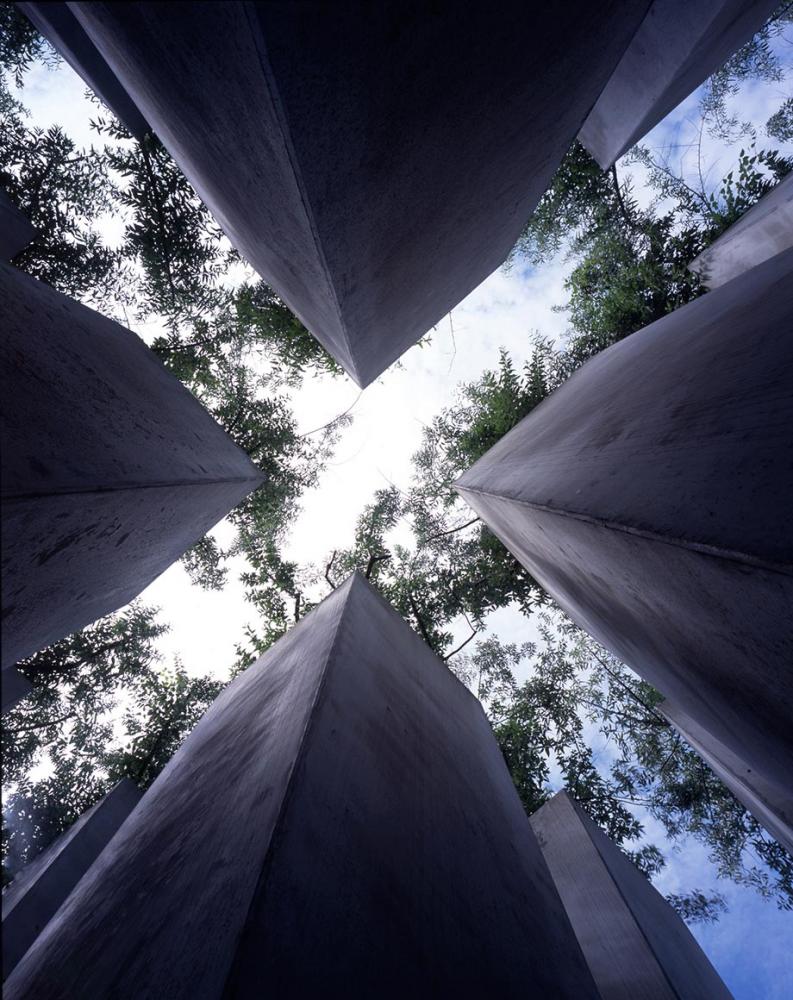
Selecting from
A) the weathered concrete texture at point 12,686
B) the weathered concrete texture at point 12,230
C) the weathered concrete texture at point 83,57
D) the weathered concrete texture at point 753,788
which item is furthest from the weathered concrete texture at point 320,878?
the weathered concrete texture at point 83,57

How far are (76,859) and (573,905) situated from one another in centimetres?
735

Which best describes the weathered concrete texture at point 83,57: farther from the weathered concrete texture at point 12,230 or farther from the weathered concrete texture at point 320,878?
the weathered concrete texture at point 320,878

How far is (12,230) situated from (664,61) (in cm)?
922

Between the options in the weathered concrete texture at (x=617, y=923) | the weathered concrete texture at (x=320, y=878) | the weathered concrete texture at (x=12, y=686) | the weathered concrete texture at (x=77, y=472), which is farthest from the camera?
the weathered concrete texture at (x=617, y=923)

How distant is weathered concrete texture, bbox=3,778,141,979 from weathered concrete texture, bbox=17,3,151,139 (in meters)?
10.3

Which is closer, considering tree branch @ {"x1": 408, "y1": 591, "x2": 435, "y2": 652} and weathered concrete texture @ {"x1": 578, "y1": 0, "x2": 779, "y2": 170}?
weathered concrete texture @ {"x1": 578, "y1": 0, "x2": 779, "y2": 170}

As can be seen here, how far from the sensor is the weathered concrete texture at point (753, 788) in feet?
13.3

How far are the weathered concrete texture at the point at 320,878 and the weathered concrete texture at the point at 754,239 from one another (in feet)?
25.2

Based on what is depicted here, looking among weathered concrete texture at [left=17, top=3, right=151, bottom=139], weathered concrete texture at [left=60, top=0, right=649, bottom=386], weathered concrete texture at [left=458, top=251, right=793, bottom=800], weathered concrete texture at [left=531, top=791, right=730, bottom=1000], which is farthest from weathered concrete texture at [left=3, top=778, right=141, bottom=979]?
weathered concrete texture at [left=17, top=3, right=151, bottom=139]

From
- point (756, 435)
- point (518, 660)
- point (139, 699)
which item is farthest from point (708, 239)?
point (139, 699)

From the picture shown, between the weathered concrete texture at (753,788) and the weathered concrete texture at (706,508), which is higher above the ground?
the weathered concrete texture at (706,508)

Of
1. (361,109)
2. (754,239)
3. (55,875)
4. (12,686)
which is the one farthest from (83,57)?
(55,875)

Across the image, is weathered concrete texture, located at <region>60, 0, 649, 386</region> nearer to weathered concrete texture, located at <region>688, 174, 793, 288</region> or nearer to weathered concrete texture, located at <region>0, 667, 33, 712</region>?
weathered concrete texture, located at <region>0, 667, 33, 712</region>

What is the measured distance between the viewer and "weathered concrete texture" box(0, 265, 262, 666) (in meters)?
1.89
